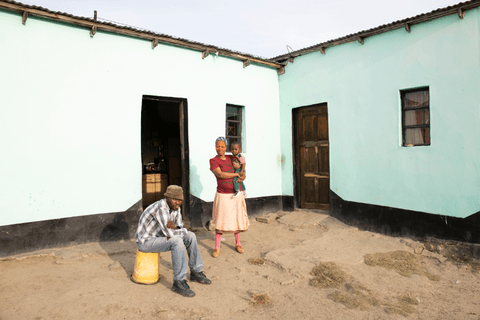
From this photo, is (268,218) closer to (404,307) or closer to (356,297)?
(356,297)

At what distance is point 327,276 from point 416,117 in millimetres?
3793

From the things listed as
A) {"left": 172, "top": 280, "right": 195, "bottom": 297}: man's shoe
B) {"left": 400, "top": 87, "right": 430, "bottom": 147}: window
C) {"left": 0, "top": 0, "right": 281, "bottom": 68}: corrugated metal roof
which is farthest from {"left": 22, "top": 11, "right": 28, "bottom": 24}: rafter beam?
{"left": 400, "top": 87, "right": 430, "bottom": 147}: window

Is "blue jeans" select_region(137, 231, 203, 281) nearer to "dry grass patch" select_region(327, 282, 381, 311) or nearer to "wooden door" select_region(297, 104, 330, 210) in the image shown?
"dry grass patch" select_region(327, 282, 381, 311)

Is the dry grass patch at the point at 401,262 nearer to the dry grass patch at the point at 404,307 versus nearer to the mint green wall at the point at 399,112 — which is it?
the dry grass patch at the point at 404,307

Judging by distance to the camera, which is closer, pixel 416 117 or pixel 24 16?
pixel 24 16

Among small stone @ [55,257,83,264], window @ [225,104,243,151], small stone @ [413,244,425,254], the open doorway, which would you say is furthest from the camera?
the open doorway

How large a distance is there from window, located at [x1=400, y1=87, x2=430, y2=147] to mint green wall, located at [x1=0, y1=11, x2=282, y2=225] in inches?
162

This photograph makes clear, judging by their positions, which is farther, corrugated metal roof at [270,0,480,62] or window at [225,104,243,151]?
window at [225,104,243,151]

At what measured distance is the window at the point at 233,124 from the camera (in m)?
8.43

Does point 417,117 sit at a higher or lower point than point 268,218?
higher

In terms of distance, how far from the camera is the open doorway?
968 cm

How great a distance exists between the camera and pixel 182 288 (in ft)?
13.3

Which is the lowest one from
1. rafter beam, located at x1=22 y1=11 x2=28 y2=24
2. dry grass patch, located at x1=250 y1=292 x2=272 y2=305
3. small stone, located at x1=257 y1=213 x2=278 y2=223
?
dry grass patch, located at x1=250 y1=292 x2=272 y2=305

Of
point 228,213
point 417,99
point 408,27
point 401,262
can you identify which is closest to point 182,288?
point 228,213
